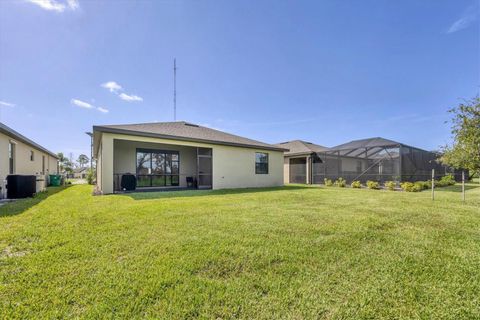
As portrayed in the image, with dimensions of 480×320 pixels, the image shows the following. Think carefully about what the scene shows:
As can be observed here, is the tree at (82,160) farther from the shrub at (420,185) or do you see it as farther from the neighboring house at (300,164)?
the shrub at (420,185)

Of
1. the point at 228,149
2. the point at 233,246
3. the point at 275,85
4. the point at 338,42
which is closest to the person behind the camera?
the point at 233,246

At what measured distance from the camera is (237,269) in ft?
8.26

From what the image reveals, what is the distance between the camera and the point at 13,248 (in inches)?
121

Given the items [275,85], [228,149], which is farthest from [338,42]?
[228,149]

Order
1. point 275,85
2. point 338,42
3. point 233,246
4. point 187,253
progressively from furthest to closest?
point 275,85 → point 338,42 → point 233,246 → point 187,253

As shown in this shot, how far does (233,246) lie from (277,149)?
12.4m

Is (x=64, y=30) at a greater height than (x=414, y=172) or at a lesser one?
greater

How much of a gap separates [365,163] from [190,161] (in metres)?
13.2

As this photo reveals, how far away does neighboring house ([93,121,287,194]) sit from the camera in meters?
11.6

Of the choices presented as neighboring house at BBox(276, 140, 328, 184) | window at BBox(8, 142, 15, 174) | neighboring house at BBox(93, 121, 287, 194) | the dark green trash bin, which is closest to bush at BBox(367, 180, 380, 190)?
neighboring house at BBox(276, 140, 328, 184)

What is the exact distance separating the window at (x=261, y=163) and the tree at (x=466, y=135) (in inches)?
363

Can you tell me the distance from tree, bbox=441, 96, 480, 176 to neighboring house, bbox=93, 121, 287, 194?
8.90 meters

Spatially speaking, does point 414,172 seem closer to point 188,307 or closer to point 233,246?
point 233,246

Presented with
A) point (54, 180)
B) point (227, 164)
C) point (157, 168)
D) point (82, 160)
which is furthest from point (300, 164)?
point (82, 160)
